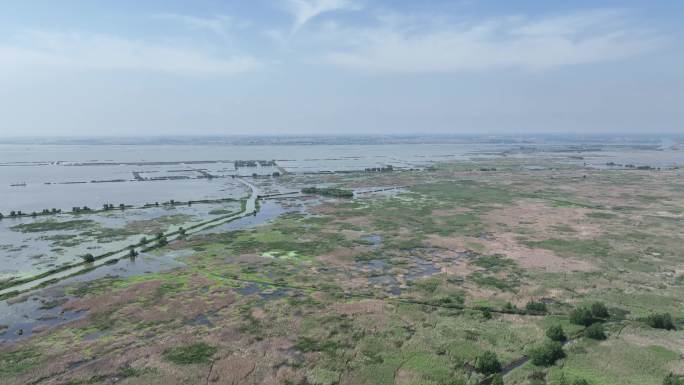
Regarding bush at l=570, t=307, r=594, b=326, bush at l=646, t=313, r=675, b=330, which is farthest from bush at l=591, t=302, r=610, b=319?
bush at l=646, t=313, r=675, b=330

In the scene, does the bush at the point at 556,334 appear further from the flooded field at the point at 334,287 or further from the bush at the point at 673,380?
the bush at the point at 673,380

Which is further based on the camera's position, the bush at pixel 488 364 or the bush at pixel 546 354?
the bush at pixel 546 354

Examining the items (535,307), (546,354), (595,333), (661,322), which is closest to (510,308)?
(535,307)

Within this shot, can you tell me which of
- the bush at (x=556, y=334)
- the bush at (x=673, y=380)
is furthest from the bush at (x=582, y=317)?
the bush at (x=673, y=380)

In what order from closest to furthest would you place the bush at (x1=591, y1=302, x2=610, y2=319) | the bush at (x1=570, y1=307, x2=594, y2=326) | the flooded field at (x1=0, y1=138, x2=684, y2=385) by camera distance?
the flooded field at (x1=0, y1=138, x2=684, y2=385), the bush at (x1=570, y1=307, x2=594, y2=326), the bush at (x1=591, y1=302, x2=610, y2=319)

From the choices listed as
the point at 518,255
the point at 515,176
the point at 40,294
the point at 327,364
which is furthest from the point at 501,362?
the point at 515,176

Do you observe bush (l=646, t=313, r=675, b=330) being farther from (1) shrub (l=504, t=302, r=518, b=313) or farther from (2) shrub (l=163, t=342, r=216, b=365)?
(2) shrub (l=163, t=342, r=216, b=365)
